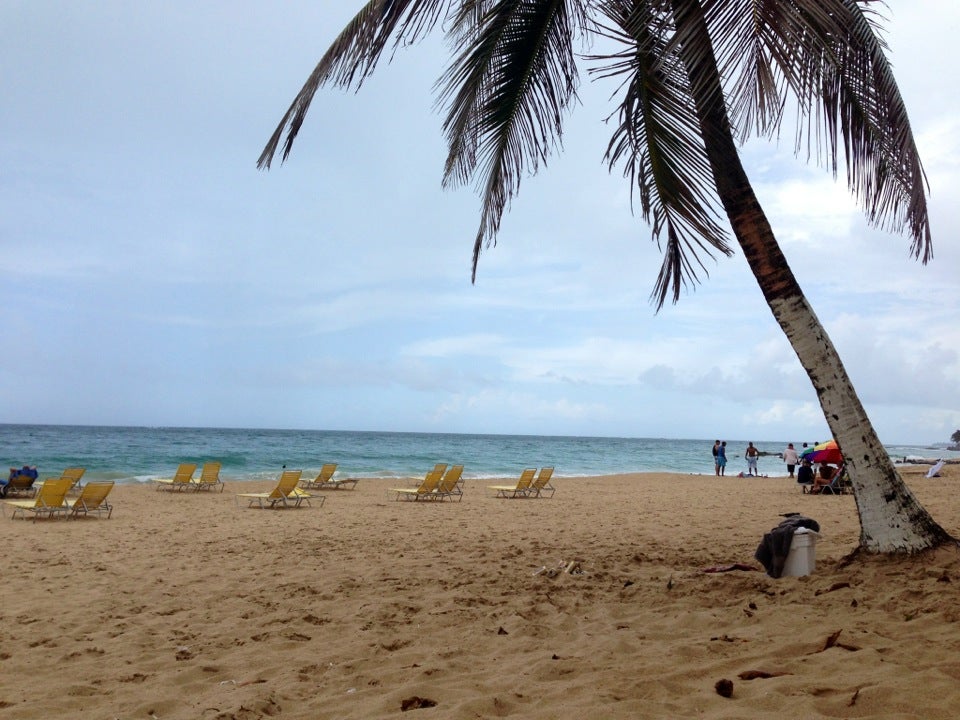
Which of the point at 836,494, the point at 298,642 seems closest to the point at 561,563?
the point at 298,642

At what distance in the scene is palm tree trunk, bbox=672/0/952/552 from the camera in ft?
14.9

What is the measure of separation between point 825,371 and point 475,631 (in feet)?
9.36

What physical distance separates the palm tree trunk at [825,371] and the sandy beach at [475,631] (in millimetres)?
205

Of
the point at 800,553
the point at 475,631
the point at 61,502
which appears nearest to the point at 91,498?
the point at 61,502

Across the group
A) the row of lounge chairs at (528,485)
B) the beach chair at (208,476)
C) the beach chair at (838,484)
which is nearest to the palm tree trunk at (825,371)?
the row of lounge chairs at (528,485)

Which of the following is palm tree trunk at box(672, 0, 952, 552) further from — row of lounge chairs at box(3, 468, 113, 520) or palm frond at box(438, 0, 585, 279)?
row of lounge chairs at box(3, 468, 113, 520)

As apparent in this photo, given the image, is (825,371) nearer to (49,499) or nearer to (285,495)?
(285,495)

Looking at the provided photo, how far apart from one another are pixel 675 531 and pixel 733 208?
514cm

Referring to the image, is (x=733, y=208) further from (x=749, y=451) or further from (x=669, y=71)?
(x=749, y=451)

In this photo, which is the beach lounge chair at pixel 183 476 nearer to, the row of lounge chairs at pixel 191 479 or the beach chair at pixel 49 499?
the row of lounge chairs at pixel 191 479

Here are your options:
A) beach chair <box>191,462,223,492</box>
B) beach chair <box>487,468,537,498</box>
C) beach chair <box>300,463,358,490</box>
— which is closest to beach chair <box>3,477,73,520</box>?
beach chair <box>191,462,223,492</box>

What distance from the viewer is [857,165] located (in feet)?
17.1

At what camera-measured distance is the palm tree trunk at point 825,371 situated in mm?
4547

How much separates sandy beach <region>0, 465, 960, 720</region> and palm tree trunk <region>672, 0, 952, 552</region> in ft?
0.67
